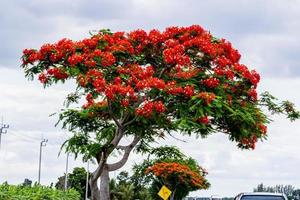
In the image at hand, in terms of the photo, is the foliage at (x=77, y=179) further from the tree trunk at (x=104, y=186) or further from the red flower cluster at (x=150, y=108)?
the red flower cluster at (x=150, y=108)

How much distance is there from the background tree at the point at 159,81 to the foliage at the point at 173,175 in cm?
3290

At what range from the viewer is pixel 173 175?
222 ft

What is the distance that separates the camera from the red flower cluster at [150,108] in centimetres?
2334

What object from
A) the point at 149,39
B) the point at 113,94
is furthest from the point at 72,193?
the point at 149,39

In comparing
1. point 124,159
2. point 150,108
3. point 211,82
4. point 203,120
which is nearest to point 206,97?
point 203,120

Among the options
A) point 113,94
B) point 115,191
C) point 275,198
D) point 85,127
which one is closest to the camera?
point 275,198

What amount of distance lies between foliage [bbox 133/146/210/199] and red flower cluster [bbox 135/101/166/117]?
1396 inches

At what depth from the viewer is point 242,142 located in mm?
27031

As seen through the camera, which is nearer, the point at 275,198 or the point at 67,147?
the point at 275,198

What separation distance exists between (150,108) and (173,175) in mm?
45005

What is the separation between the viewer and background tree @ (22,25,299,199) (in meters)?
23.7

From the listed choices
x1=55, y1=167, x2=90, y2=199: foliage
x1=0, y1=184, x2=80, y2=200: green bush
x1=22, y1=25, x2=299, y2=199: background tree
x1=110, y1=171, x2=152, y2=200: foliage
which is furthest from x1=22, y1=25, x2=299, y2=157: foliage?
x1=55, y1=167, x2=90, y2=199: foliage

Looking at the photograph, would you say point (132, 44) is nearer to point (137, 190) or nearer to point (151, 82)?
point (151, 82)

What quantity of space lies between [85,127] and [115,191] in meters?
51.5
